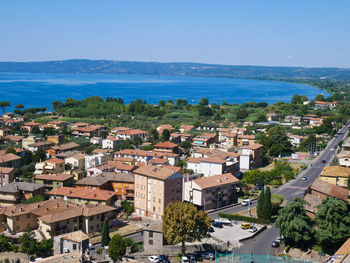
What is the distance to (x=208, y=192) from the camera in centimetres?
2617

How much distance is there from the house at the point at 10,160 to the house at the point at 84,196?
28.6 feet

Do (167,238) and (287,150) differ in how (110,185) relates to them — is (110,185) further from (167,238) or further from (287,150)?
(287,150)

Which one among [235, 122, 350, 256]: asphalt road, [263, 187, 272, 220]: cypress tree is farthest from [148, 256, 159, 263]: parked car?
[263, 187, 272, 220]: cypress tree

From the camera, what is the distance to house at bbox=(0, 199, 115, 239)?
21.1 meters

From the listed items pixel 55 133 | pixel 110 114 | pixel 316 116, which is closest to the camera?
pixel 55 133

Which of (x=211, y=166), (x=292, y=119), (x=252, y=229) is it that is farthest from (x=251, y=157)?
(x=292, y=119)

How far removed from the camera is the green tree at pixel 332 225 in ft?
60.3

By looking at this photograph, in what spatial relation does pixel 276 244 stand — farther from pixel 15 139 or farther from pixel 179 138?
pixel 15 139

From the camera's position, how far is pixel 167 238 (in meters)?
18.7

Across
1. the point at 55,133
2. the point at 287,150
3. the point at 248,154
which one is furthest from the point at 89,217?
the point at 55,133

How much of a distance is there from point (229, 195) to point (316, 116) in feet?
154

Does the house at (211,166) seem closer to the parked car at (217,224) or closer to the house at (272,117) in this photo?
the parked car at (217,224)

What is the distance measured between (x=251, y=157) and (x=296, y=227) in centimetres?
1940

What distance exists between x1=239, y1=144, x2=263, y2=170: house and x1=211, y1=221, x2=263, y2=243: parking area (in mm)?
14088
